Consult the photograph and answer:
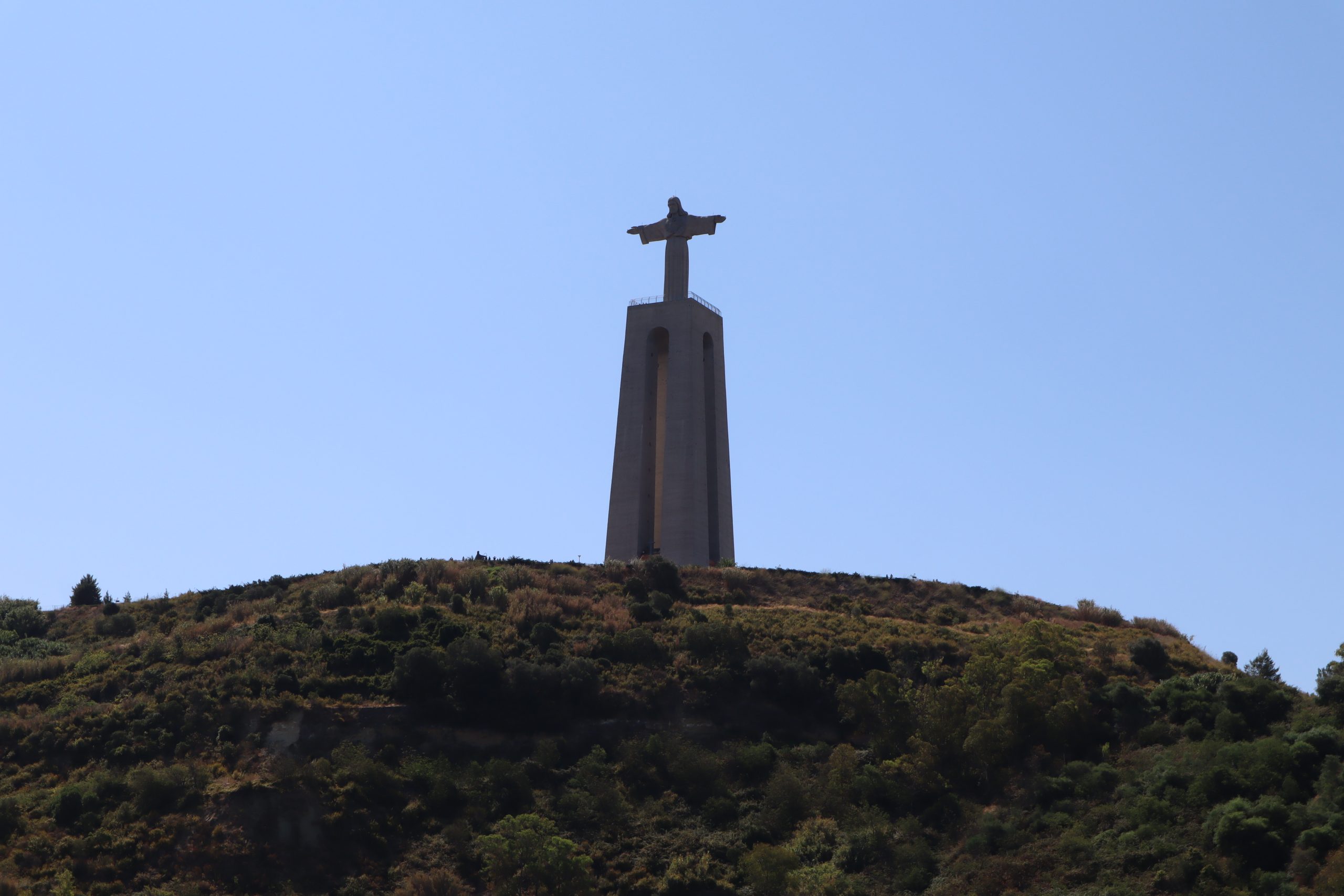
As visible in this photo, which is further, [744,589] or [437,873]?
[744,589]

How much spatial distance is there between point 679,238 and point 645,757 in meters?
30.8

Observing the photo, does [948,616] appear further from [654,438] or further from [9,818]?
[9,818]

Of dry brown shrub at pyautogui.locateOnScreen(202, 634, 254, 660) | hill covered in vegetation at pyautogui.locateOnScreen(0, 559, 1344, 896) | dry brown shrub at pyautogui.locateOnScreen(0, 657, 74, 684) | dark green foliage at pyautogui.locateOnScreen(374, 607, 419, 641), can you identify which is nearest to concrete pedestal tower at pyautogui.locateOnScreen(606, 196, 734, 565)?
hill covered in vegetation at pyautogui.locateOnScreen(0, 559, 1344, 896)

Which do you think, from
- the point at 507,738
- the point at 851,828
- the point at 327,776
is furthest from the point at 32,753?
the point at 851,828

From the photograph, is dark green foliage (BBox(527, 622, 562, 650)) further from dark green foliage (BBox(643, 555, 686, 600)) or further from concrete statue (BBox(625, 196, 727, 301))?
concrete statue (BBox(625, 196, 727, 301))

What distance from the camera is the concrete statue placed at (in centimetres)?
6281

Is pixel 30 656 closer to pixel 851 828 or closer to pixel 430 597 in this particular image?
pixel 430 597

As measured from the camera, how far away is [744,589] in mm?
51562

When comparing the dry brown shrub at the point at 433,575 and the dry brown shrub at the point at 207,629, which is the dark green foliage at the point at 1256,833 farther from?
the dry brown shrub at the point at 207,629

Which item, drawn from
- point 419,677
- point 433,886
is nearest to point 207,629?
point 419,677

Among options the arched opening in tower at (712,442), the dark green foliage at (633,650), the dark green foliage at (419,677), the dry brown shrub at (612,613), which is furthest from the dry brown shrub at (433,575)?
the arched opening in tower at (712,442)

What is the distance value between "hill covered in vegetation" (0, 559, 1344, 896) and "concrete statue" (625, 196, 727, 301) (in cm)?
1983

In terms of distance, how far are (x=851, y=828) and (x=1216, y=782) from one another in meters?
8.48

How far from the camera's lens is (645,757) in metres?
38.2
